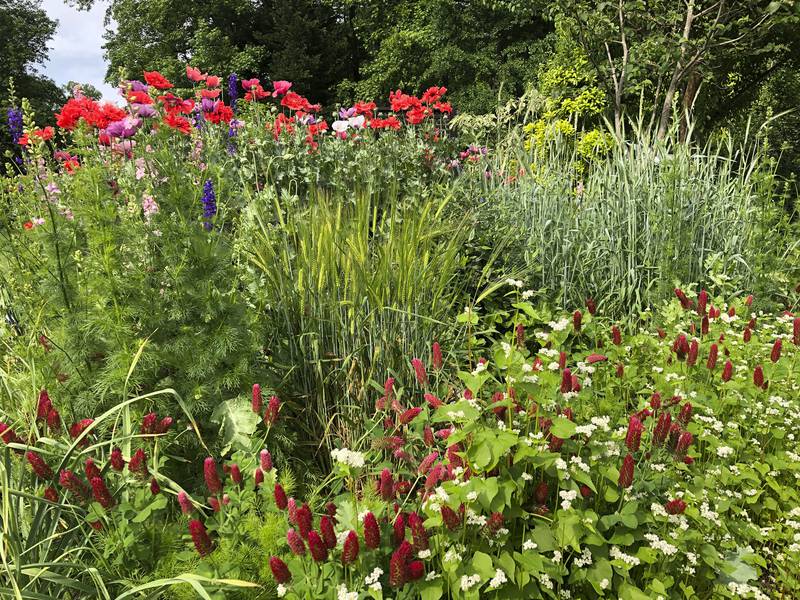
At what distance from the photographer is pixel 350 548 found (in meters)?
1.35

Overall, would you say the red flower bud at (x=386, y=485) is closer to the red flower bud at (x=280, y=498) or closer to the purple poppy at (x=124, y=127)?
the red flower bud at (x=280, y=498)

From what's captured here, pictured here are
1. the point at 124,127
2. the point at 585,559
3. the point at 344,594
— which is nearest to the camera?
the point at 344,594

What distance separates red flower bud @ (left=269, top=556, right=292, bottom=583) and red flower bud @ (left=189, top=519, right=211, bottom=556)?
0.19 metres

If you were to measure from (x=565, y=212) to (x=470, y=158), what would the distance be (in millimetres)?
1047

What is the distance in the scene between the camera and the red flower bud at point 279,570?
1350 millimetres

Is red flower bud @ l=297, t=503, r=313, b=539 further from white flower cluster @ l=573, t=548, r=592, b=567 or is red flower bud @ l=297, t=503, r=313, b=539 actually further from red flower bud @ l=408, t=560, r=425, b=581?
white flower cluster @ l=573, t=548, r=592, b=567

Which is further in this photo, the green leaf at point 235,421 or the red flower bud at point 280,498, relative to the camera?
the green leaf at point 235,421

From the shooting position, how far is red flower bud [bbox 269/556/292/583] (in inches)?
53.1

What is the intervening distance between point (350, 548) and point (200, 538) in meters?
0.37

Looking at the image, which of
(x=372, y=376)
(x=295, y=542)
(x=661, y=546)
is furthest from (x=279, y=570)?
(x=372, y=376)

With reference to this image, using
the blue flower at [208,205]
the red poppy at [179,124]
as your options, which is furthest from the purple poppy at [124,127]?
the blue flower at [208,205]

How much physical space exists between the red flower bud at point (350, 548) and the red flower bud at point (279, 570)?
0.46ft

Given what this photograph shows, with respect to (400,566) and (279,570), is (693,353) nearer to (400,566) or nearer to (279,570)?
(400,566)

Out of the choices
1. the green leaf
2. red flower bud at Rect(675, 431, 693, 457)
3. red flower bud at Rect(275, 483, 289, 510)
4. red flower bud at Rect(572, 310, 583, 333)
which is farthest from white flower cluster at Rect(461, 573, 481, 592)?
red flower bud at Rect(572, 310, 583, 333)
